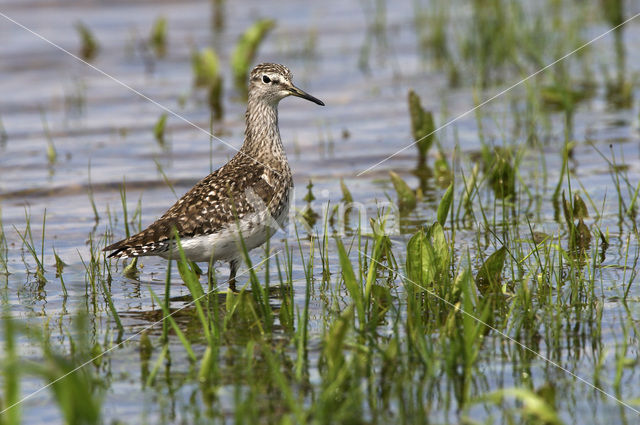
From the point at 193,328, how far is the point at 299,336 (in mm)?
1285

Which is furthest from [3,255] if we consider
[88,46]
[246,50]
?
[88,46]

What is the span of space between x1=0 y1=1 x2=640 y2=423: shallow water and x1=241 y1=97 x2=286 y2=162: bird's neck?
802 mm

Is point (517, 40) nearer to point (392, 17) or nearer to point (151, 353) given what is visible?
point (392, 17)

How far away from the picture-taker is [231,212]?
305 inches

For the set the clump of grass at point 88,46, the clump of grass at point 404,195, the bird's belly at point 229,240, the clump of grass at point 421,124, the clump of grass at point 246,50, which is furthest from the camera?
the clump of grass at point 88,46

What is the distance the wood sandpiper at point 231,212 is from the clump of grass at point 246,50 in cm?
592

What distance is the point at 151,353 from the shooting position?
616cm

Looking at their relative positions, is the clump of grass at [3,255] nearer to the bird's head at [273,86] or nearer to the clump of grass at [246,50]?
the bird's head at [273,86]

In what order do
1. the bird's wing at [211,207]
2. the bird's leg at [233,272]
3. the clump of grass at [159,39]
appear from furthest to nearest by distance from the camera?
the clump of grass at [159,39] < the bird's leg at [233,272] < the bird's wing at [211,207]

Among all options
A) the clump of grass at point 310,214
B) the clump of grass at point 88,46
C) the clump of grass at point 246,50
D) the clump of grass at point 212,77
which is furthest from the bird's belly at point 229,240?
the clump of grass at point 88,46

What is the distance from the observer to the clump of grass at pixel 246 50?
1442 centimetres

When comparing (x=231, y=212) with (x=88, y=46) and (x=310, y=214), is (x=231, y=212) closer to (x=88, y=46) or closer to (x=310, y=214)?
(x=310, y=214)

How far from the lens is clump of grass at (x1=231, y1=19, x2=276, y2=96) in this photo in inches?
568

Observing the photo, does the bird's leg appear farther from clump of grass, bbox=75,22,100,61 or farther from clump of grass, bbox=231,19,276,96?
clump of grass, bbox=75,22,100,61
